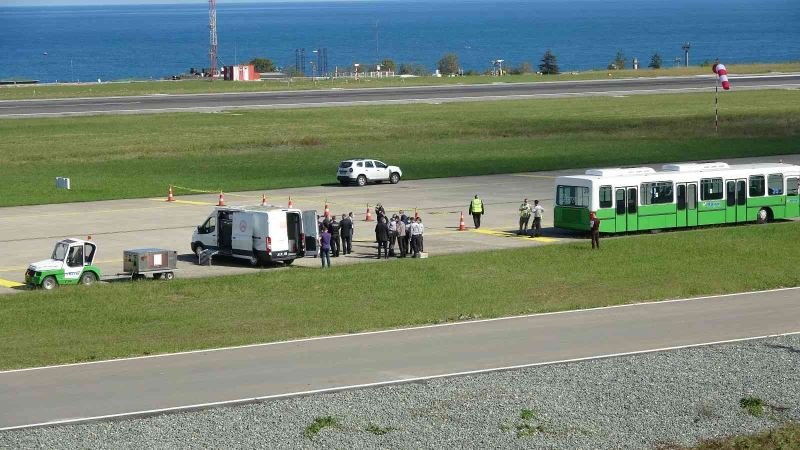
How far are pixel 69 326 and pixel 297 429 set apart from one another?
1214 cm

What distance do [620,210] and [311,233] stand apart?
1261cm

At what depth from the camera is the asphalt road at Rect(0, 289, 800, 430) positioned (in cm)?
2344

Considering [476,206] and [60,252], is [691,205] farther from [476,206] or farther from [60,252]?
[60,252]

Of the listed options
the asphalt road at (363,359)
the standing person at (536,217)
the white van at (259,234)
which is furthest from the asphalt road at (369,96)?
the asphalt road at (363,359)

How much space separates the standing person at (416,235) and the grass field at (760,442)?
2219cm

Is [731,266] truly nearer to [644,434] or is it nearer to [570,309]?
[570,309]

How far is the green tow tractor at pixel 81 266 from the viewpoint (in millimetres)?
37406

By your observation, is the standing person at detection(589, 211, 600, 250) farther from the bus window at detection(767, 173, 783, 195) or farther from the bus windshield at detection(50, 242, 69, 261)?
the bus windshield at detection(50, 242, 69, 261)

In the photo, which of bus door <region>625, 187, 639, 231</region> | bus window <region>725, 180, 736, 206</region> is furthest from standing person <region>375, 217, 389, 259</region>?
bus window <region>725, 180, 736, 206</region>

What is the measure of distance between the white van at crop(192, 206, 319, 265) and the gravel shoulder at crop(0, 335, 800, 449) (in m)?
17.7

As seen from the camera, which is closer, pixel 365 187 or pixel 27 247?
pixel 27 247

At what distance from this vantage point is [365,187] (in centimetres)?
6378

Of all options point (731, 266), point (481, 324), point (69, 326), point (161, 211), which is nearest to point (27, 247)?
point (161, 211)

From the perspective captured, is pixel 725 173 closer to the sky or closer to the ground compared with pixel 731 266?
closer to the sky
